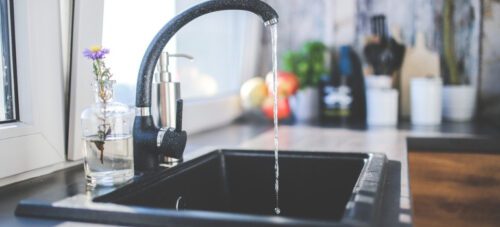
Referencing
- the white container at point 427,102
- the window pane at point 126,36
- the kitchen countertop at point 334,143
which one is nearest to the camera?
the kitchen countertop at point 334,143

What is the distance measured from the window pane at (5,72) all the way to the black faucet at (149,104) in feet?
0.75

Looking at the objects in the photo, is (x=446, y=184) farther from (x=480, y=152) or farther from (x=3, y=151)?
(x=3, y=151)

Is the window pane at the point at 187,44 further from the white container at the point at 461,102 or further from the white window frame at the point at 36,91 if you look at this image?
the white container at the point at 461,102

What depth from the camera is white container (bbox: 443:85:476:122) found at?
6.39 ft

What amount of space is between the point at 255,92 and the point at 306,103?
0.21 meters

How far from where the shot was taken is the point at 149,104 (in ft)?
3.28

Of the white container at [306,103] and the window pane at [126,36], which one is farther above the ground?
the window pane at [126,36]

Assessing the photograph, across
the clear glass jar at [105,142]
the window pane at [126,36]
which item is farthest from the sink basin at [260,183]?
the window pane at [126,36]

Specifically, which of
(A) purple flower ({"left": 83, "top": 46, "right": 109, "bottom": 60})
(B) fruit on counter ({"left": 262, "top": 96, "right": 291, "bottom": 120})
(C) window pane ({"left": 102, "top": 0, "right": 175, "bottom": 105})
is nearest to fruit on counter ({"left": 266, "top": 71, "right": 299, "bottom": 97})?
(B) fruit on counter ({"left": 262, "top": 96, "right": 291, "bottom": 120})

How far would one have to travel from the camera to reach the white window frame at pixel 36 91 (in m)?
0.94

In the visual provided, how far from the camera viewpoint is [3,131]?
0.91 metres

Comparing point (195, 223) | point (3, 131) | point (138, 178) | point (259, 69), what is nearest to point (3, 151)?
point (3, 131)

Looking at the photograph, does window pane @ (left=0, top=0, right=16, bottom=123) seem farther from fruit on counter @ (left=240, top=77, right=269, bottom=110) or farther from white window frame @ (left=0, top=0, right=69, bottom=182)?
fruit on counter @ (left=240, top=77, right=269, bottom=110)

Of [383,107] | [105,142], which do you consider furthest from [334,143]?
[105,142]
